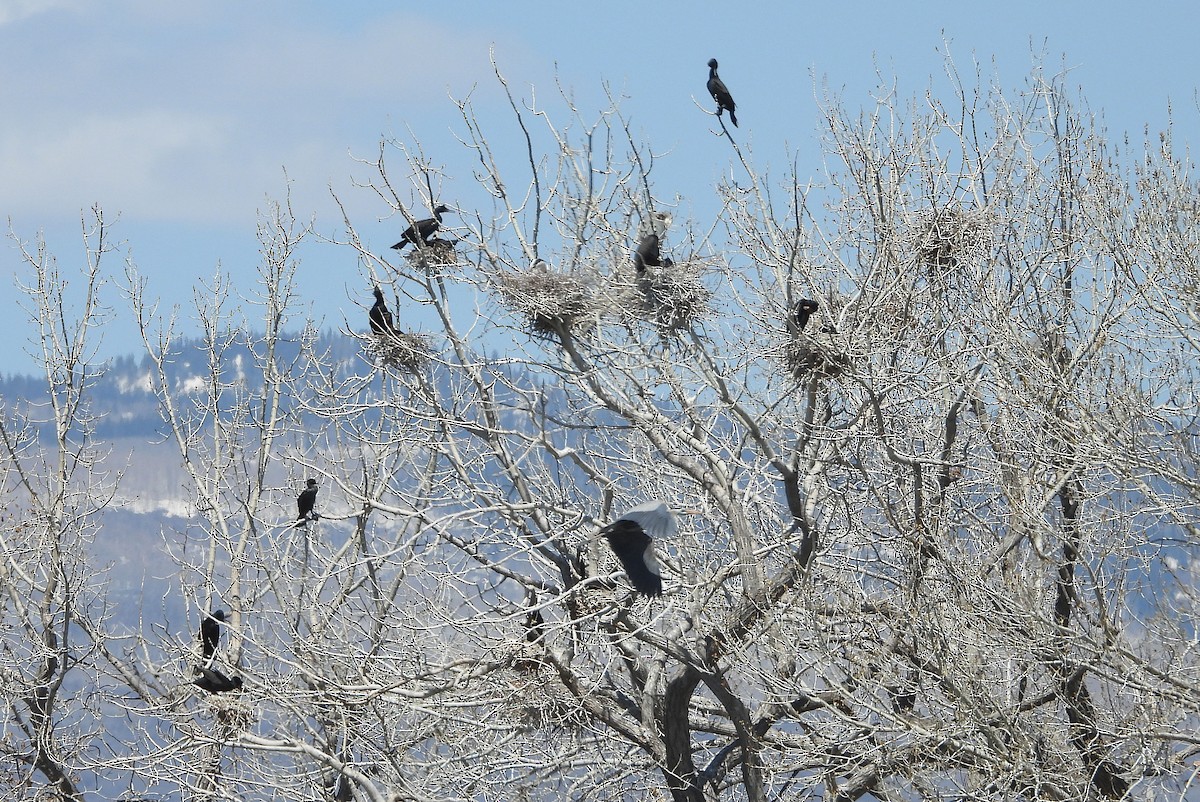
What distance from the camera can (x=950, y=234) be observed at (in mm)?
12219

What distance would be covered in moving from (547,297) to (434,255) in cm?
161

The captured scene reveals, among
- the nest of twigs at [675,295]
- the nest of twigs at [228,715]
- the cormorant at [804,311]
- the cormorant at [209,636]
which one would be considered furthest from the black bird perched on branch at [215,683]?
the cormorant at [804,311]

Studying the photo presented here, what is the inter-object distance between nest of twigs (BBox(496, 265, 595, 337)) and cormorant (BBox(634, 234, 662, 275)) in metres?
0.48

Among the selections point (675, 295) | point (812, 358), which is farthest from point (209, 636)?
point (812, 358)

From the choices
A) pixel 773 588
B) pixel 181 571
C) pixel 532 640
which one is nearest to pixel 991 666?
pixel 773 588

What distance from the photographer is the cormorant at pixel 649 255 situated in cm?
1190

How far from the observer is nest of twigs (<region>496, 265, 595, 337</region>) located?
38.7 ft

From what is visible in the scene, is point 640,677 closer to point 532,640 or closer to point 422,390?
point 532,640

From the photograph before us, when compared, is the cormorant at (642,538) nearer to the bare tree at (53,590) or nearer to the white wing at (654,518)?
the white wing at (654,518)

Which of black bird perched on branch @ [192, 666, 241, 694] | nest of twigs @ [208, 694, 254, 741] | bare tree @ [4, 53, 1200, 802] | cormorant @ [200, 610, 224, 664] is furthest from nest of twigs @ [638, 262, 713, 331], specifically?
cormorant @ [200, 610, 224, 664]

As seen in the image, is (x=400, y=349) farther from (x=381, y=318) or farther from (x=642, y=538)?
(x=642, y=538)

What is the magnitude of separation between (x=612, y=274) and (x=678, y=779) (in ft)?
14.1

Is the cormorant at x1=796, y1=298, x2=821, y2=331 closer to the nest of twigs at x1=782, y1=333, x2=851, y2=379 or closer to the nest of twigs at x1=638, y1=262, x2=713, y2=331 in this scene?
the nest of twigs at x1=782, y1=333, x2=851, y2=379

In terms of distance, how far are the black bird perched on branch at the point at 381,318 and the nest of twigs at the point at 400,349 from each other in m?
0.08
